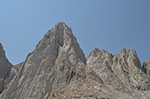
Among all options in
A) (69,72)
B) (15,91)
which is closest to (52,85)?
(69,72)

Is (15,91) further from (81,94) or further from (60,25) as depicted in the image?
(60,25)

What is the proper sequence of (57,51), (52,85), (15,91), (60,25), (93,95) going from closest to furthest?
1. (93,95)
2. (52,85)
3. (15,91)
4. (57,51)
5. (60,25)

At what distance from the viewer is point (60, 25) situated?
130ft

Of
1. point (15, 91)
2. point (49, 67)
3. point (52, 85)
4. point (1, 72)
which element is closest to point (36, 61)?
point (49, 67)

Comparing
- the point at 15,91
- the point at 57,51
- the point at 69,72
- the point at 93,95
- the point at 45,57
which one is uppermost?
the point at 57,51

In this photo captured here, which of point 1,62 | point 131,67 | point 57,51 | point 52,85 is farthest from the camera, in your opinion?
point 131,67

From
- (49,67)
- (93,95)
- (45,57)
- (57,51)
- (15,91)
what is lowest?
(93,95)

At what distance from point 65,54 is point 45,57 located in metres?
3.63

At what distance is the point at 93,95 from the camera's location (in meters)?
14.6

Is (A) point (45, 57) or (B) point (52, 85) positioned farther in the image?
(A) point (45, 57)

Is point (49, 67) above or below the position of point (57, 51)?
below

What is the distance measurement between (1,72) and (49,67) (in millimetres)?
20174

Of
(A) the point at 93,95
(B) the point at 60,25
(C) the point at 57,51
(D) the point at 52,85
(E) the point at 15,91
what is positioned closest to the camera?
(A) the point at 93,95

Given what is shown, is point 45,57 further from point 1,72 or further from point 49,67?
point 1,72
